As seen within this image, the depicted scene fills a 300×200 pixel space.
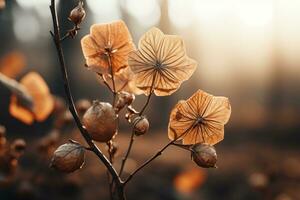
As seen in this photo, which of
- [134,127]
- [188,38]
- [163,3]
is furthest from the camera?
[188,38]

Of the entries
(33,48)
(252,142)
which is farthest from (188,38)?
(252,142)

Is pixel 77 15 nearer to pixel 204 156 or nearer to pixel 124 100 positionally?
pixel 124 100

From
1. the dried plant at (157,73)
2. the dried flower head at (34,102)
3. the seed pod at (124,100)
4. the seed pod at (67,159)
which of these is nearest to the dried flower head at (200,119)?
the dried plant at (157,73)

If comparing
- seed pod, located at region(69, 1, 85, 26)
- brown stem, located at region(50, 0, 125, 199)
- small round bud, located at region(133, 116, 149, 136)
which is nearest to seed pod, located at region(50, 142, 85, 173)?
brown stem, located at region(50, 0, 125, 199)

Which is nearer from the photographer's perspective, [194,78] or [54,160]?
[54,160]

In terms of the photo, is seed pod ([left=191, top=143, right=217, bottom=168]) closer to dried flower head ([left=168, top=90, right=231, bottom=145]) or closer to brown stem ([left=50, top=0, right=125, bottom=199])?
dried flower head ([left=168, top=90, right=231, bottom=145])

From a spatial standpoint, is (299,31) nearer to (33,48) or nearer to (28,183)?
(33,48)
